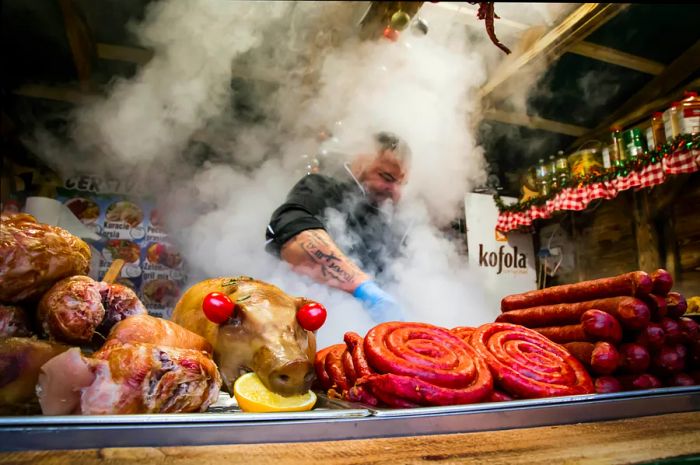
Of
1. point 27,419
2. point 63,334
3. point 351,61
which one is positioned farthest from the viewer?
point 351,61

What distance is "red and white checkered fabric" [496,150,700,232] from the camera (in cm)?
334

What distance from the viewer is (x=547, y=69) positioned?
431cm

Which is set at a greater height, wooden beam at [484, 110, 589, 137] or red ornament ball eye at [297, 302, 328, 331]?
wooden beam at [484, 110, 589, 137]

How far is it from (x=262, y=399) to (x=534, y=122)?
181 inches

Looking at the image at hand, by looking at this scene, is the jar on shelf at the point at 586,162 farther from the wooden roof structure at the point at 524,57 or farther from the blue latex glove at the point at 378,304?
the blue latex glove at the point at 378,304

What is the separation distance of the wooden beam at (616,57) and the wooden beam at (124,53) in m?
3.86

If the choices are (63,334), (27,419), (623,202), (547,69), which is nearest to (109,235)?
(63,334)

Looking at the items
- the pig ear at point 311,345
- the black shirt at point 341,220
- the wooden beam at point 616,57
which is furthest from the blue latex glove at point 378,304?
the wooden beam at point 616,57

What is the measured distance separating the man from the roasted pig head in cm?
169

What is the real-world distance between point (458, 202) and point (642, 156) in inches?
72.3

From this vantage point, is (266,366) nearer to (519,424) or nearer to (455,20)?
(519,424)

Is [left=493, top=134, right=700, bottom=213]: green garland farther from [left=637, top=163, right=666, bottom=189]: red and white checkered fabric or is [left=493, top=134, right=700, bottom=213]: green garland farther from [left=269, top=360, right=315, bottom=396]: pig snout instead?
[left=269, top=360, right=315, bottom=396]: pig snout

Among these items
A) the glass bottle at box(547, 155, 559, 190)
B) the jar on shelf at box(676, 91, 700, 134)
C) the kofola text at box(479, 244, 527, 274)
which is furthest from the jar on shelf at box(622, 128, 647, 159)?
the kofola text at box(479, 244, 527, 274)

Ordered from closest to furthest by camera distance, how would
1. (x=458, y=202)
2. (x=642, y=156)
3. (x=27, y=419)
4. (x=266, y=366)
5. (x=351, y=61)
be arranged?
(x=27, y=419), (x=266, y=366), (x=642, y=156), (x=351, y=61), (x=458, y=202)
